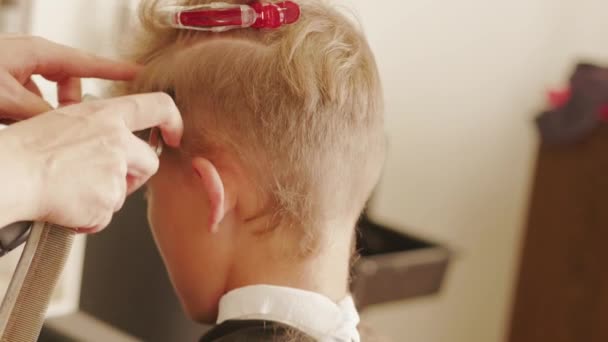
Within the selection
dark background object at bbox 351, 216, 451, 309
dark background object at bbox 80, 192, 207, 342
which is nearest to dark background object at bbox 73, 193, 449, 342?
dark background object at bbox 80, 192, 207, 342

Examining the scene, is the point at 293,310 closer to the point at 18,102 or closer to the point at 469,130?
the point at 18,102

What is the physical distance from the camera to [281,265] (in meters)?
1.02

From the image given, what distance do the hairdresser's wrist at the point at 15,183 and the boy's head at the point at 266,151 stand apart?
252 mm

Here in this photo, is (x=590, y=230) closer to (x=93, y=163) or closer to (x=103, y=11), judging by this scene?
(x=103, y=11)

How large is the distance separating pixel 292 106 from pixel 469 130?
2110mm

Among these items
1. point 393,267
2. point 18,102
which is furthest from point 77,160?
point 393,267

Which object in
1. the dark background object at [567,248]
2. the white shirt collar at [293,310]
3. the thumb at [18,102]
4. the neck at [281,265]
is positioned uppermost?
the thumb at [18,102]

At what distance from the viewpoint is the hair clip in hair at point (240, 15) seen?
1.02 metres

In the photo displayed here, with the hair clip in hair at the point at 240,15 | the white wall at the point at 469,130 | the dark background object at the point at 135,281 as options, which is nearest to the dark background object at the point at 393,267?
the dark background object at the point at 135,281

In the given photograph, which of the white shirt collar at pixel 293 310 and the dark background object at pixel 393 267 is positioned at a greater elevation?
the white shirt collar at pixel 293 310

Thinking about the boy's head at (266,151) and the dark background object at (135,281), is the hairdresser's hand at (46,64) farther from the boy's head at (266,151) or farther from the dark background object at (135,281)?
the dark background object at (135,281)

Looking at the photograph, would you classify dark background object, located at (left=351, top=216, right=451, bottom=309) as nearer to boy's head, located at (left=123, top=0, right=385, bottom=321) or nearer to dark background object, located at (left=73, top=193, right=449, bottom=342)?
dark background object, located at (left=73, top=193, right=449, bottom=342)

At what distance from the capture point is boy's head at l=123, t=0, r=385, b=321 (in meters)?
0.99


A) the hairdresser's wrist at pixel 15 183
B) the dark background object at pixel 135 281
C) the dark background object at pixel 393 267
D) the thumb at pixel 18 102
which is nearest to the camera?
the hairdresser's wrist at pixel 15 183
